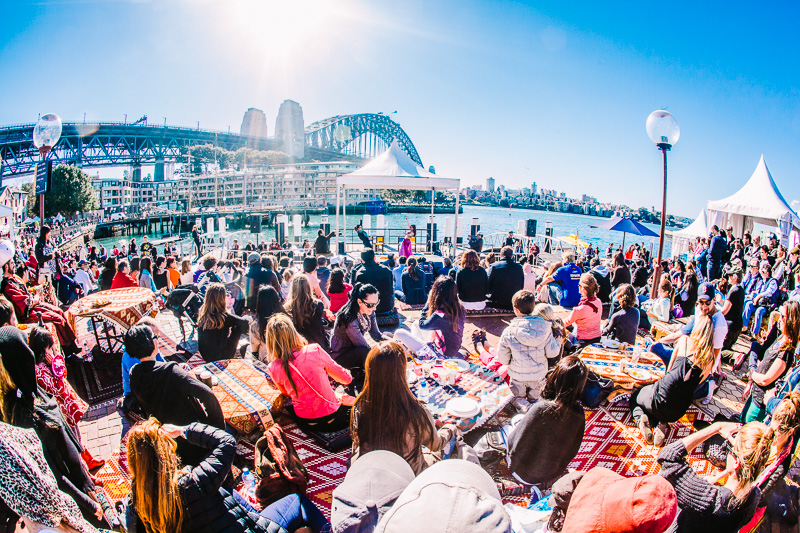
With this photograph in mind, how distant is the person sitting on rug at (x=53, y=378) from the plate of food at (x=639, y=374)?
15.4 ft

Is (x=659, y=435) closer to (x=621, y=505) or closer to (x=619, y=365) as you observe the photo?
(x=619, y=365)

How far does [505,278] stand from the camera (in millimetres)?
6973

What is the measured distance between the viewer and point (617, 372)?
3809 millimetres

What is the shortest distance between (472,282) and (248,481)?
4.74m

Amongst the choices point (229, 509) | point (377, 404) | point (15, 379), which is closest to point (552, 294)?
point (377, 404)

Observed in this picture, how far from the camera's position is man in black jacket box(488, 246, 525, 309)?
6914mm

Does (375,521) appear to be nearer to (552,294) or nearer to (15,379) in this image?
(15,379)

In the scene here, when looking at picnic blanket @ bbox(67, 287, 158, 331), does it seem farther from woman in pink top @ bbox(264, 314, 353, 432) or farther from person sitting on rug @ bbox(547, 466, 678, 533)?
person sitting on rug @ bbox(547, 466, 678, 533)

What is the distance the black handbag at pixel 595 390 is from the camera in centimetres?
370

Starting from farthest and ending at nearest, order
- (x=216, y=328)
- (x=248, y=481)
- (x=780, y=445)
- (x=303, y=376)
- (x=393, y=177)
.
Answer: (x=393, y=177) → (x=216, y=328) → (x=303, y=376) → (x=248, y=481) → (x=780, y=445)

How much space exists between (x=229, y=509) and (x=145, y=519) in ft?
1.09

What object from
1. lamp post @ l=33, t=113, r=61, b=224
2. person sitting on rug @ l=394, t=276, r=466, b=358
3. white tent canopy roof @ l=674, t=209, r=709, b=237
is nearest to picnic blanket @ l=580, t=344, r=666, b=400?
person sitting on rug @ l=394, t=276, r=466, b=358

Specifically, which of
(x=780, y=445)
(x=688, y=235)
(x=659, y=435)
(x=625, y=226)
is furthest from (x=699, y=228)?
(x=780, y=445)

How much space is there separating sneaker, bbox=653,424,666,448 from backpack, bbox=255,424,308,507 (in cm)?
307
